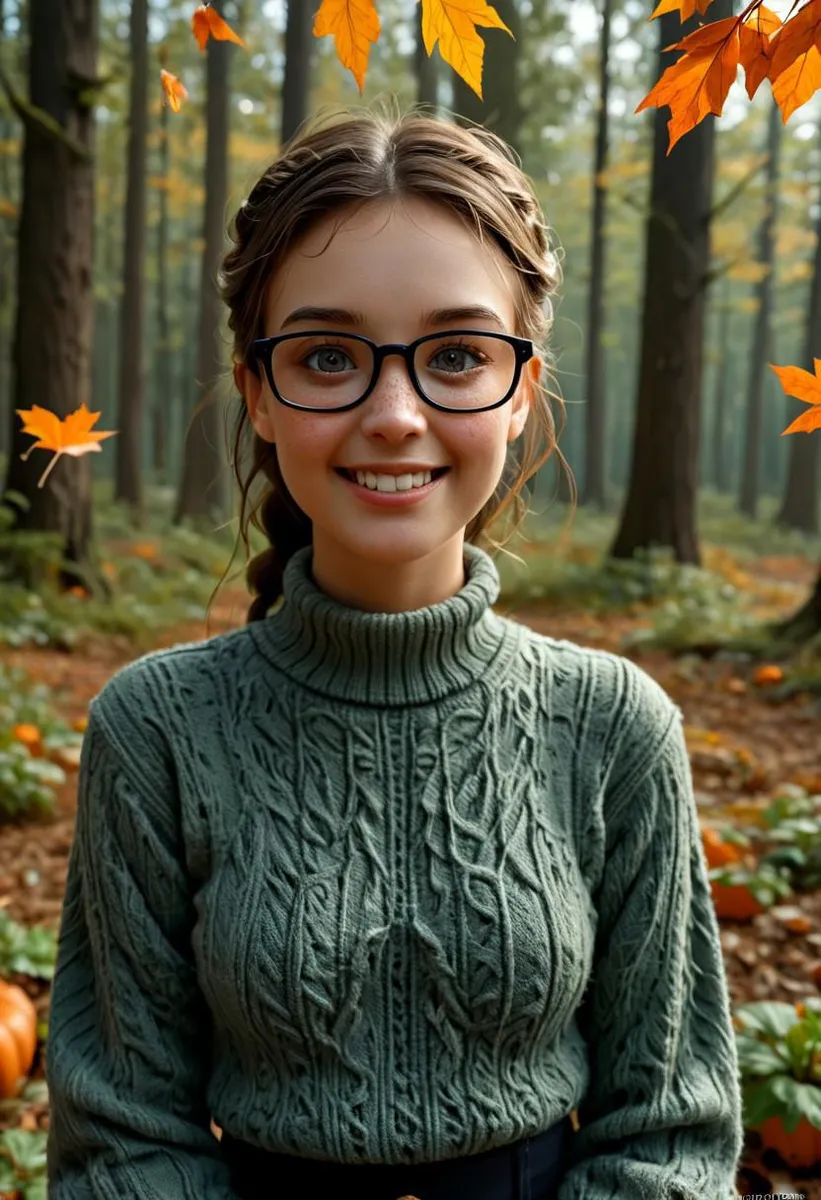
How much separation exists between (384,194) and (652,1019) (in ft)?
4.09

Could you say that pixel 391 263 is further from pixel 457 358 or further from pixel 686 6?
pixel 686 6

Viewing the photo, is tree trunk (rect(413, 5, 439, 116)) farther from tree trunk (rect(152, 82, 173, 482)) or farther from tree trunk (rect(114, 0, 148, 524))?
tree trunk (rect(152, 82, 173, 482))

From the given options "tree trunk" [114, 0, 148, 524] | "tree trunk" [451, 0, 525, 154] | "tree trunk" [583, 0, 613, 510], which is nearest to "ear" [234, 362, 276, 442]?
"tree trunk" [451, 0, 525, 154]

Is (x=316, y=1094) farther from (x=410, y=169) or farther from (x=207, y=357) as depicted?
(x=207, y=357)

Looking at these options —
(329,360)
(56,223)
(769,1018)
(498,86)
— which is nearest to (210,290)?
(498,86)

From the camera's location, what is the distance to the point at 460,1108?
1461 mm

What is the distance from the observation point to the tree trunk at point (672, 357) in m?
9.33

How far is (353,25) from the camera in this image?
54.5 inches

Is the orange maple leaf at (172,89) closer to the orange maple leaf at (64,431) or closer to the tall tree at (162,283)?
the orange maple leaf at (64,431)

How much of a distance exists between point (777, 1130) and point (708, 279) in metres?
7.93

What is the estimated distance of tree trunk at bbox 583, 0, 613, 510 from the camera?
46.8 ft

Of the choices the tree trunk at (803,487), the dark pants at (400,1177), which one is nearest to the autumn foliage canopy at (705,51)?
the dark pants at (400,1177)

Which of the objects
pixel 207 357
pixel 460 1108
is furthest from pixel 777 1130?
pixel 207 357

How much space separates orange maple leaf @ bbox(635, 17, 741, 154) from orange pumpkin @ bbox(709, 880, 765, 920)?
2636mm
